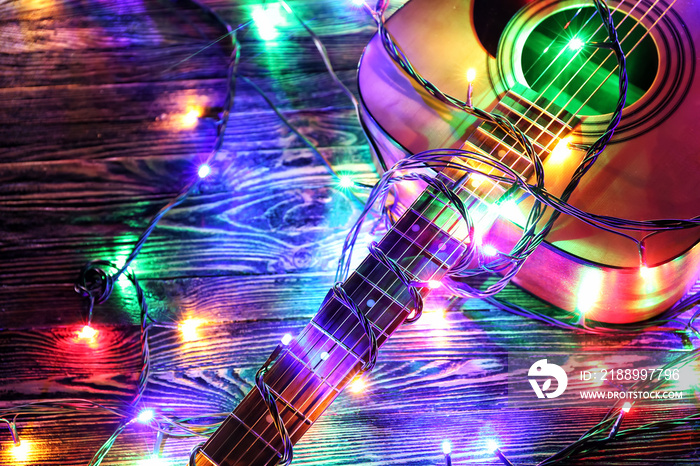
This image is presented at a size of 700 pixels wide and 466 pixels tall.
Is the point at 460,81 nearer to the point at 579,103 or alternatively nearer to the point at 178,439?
the point at 579,103

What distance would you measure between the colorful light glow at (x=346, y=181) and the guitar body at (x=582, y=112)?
0.44 feet

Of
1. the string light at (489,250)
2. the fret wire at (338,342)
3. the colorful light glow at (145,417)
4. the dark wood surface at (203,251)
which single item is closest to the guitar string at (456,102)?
the string light at (489,250)

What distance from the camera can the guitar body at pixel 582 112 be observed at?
2.91ft

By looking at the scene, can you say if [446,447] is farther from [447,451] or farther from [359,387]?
[359,387]

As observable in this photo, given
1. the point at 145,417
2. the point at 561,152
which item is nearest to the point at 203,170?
the point at 145,417

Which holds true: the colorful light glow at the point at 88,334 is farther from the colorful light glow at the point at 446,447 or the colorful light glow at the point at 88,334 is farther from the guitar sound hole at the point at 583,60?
the guitar sound hole at the point at 583,60

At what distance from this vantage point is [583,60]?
3.43ft

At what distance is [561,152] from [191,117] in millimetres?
919

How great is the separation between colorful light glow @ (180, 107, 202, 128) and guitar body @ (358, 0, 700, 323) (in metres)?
0.48

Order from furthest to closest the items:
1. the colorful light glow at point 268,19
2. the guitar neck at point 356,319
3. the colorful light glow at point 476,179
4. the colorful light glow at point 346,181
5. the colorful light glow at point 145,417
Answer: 1. the colorful light glow at point 268,19
2. the colorful light glow at point 346,181
3. the colorful light glow at point 145,417
4. the colorful light glow at point 476,179
5. the guitar neck at point 356,319

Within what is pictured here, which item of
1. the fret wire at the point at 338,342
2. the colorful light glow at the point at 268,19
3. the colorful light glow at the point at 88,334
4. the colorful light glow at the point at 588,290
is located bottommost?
the fret wire at the point at 338,342

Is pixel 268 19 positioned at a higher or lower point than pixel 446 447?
higher

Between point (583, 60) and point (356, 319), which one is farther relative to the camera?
point (583, 60)

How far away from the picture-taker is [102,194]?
4.01 ft
